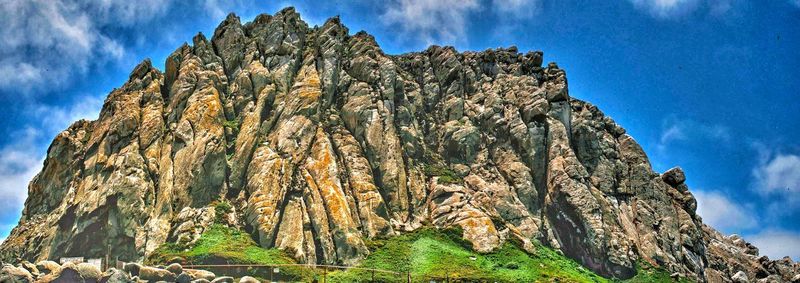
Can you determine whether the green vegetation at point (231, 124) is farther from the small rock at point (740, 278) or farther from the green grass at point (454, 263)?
the small rock at point (740, 278)

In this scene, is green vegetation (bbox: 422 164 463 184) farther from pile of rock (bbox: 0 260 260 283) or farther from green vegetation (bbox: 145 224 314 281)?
pile of rock (bbox: 0 260 260 283)

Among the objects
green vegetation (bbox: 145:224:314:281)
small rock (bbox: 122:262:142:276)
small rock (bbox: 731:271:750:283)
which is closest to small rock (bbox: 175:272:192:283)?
small rock (bbox: 122:262:142:276)

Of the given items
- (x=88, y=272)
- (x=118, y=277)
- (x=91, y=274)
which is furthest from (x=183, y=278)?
(x=88, y=272)

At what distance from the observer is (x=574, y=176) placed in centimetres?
10388

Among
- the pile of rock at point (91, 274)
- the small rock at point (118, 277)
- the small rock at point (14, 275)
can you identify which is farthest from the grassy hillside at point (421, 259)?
the small rock at point (14, 275)

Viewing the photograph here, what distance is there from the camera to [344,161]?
9600cm

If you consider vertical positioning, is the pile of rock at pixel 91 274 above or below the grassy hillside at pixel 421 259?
below

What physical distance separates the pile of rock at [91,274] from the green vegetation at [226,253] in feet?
55.3

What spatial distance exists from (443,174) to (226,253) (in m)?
39.3

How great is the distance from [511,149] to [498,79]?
55.2ft

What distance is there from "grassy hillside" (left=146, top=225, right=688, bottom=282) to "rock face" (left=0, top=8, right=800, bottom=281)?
2.29m

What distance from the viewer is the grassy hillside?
248ft

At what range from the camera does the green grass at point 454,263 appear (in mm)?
78438

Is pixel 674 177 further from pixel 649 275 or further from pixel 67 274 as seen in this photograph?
pixel 67 274
